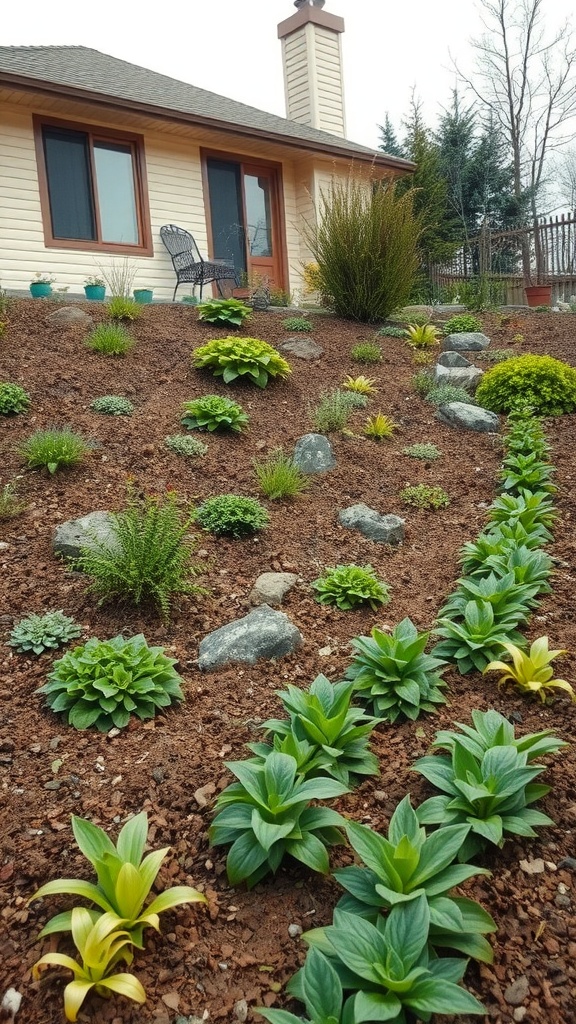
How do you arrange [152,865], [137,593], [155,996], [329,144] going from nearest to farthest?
[155,996] → [152,865] → [137,593] → [329,144]

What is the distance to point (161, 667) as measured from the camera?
113 inches

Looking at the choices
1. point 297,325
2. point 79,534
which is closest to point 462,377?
point 297,325

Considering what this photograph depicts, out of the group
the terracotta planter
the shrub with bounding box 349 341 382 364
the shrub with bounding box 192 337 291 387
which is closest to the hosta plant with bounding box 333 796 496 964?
the shrub with bounding box 192 337 291 387

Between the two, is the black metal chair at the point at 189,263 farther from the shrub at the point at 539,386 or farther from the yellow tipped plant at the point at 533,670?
the yellow tipped plant at the point at 533,670

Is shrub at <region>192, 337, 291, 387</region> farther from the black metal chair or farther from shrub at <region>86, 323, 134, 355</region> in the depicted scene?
the black metal chair

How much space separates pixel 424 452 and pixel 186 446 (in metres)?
2.07

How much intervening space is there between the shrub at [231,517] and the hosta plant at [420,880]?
2.63m

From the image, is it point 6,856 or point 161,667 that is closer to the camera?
point 6,856

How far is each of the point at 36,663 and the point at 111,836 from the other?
1186 millimetres

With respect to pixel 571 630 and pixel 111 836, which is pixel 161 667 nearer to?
pixel 111 836

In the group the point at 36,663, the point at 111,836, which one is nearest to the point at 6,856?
the point at 111,836

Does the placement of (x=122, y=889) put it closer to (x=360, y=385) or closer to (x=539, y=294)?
(x=360, y=385)

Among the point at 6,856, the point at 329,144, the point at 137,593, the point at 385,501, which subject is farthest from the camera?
the point at 329,144

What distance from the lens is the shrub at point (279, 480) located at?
4.83 meters
